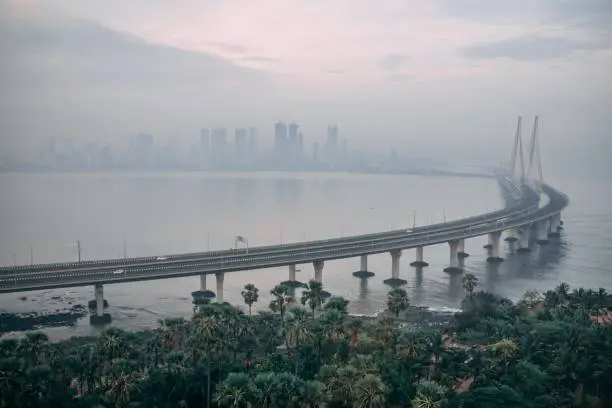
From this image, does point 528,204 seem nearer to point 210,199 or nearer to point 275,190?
point 210,199

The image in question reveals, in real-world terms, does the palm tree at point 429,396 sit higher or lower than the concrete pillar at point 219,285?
higher

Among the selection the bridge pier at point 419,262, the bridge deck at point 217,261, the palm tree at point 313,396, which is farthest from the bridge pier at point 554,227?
the palm tree at point 313,396

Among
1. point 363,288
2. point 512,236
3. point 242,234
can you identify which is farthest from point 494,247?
point 242,234

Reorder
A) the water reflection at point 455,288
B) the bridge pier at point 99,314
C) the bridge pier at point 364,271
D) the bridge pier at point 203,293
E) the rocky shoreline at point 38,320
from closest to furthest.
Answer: the rocky shoreline at point 38,320, the bridge pier at point 99,314, the bridge pier at point 203,293, the water reflection at point 455,288, the bridge pier at point 364,271

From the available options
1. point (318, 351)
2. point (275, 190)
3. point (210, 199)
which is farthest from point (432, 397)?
point (275, 190)

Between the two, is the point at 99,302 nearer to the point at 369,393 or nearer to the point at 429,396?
the point at 369,393

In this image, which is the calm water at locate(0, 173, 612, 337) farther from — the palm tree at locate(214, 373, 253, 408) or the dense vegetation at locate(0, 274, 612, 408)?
the palm tree at locate(214, 373, 253, 408)

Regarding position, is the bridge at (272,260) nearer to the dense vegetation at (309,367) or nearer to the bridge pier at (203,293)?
the bridge pier at (203,293)
